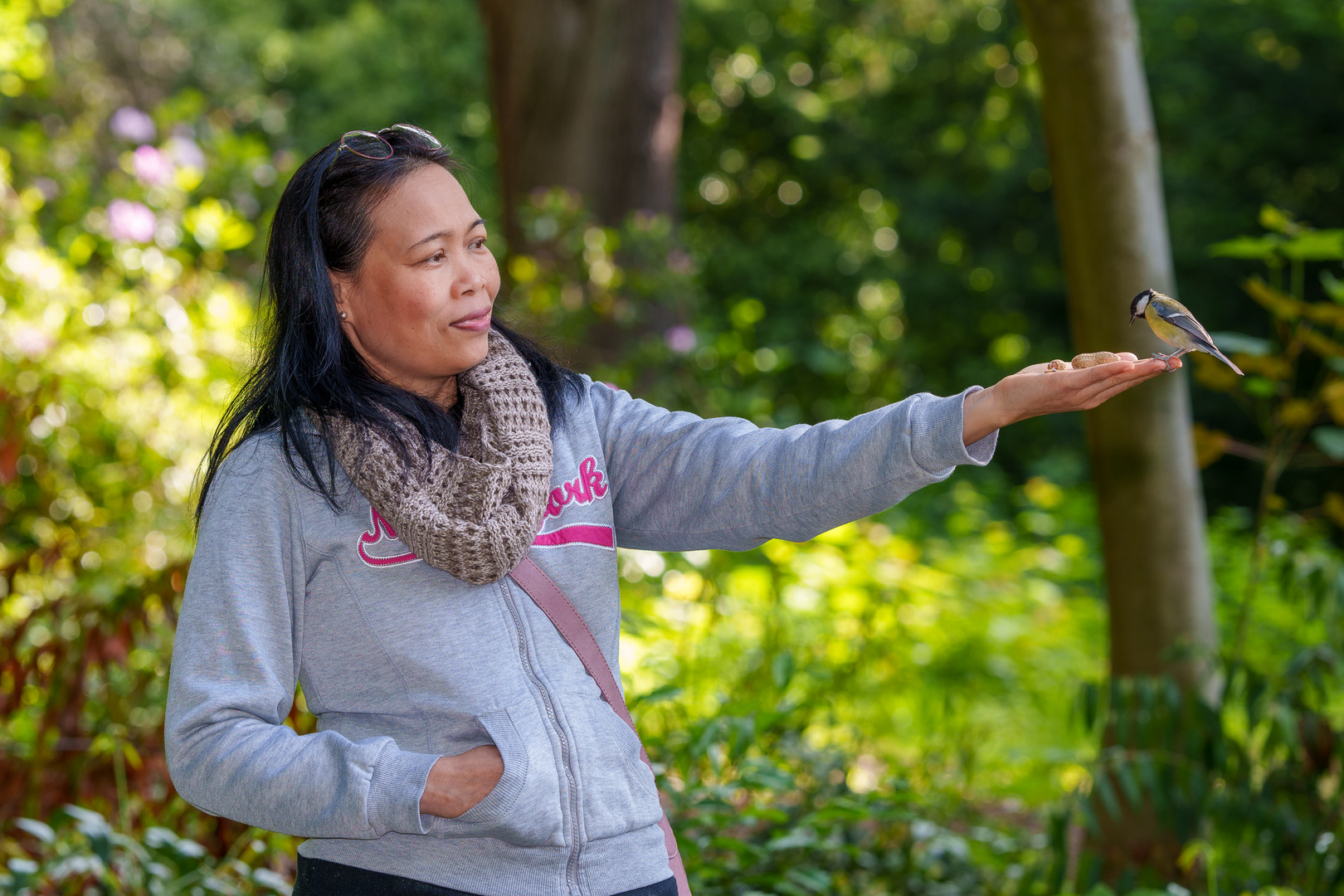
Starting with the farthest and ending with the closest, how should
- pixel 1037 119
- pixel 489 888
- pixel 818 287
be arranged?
pixel 818 287 → pixel 1037 119 → pixel 489 888

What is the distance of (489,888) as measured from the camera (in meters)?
1.25

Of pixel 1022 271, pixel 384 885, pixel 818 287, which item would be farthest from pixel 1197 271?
pixel 384 885

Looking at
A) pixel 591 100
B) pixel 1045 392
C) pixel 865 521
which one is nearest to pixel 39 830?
pixel 1045 392

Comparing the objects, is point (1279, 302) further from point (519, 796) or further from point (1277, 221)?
point (519, 796)

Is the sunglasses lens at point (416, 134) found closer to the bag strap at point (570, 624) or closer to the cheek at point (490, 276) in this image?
the cheek at point (490, 276)

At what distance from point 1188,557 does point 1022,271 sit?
7.58 m

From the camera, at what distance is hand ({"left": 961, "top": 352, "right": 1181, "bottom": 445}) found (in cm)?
115

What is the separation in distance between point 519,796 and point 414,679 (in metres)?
0.17

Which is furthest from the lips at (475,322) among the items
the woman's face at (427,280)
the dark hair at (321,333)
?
the dark hair at (321,333)

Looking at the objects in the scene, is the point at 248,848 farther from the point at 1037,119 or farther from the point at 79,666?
the point at 1037,119

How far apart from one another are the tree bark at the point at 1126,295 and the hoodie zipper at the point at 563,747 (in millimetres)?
1689

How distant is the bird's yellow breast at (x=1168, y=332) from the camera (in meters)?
1.25

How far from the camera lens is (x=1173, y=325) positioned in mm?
1267

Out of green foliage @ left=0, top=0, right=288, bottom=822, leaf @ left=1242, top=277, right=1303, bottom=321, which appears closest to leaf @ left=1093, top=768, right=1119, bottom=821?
leaf @ left=1242, top=277, right=1303, bottom=321
